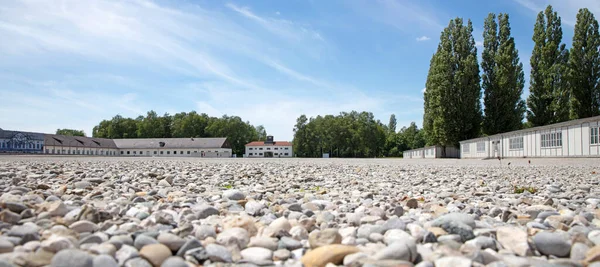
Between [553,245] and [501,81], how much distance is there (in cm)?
3597

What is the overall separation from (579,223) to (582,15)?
38312 millimetres

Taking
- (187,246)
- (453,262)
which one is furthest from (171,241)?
(453,262)

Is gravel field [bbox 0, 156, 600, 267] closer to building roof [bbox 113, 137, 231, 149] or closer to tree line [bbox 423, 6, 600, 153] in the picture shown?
tree line [bbox 423, 6, 600, 153]

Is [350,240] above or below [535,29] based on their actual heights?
below

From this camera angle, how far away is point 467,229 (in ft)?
7.82

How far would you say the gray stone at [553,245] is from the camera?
2.08m

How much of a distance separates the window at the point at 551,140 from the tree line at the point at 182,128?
77371 mm

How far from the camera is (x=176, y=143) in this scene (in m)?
87.0

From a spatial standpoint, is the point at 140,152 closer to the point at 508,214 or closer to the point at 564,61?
the point at 564,61

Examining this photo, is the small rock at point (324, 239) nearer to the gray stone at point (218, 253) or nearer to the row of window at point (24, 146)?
the gray stone at point (218, 253)

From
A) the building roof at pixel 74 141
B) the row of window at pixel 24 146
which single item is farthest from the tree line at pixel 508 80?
the building roof at pixel 74 141

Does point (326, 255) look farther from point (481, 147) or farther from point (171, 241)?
point (481, 147)

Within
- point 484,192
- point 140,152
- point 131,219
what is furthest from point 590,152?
point 140,152

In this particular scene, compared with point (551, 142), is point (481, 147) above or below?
below
